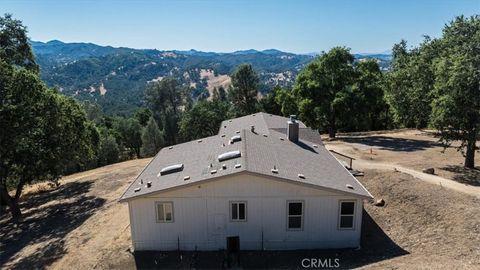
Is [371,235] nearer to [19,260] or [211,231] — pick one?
[211,231]

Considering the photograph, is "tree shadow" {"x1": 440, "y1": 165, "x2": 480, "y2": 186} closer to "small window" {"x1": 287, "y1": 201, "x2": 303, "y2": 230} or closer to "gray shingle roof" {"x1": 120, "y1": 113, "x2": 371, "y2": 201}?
"gray shingle roof" {"x1": 120, "y1": 113, "x2": 371, "y2": 201}

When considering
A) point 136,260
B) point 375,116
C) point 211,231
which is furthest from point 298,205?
point 375,116

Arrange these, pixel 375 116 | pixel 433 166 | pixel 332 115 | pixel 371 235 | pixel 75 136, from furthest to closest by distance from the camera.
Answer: pixel 375 116, pixel 332 115, pixel 75 136, pixel 433 166, pixel 371 235

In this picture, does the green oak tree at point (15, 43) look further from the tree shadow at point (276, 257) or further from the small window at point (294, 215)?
the small window at point (294, 215)

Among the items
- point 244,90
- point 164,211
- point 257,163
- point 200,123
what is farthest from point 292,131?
point 244,90

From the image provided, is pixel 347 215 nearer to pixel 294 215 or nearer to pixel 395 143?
pixel 294 215

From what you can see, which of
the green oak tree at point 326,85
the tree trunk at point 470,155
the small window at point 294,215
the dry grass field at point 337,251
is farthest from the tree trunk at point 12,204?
the tree trunk at point 470,155
